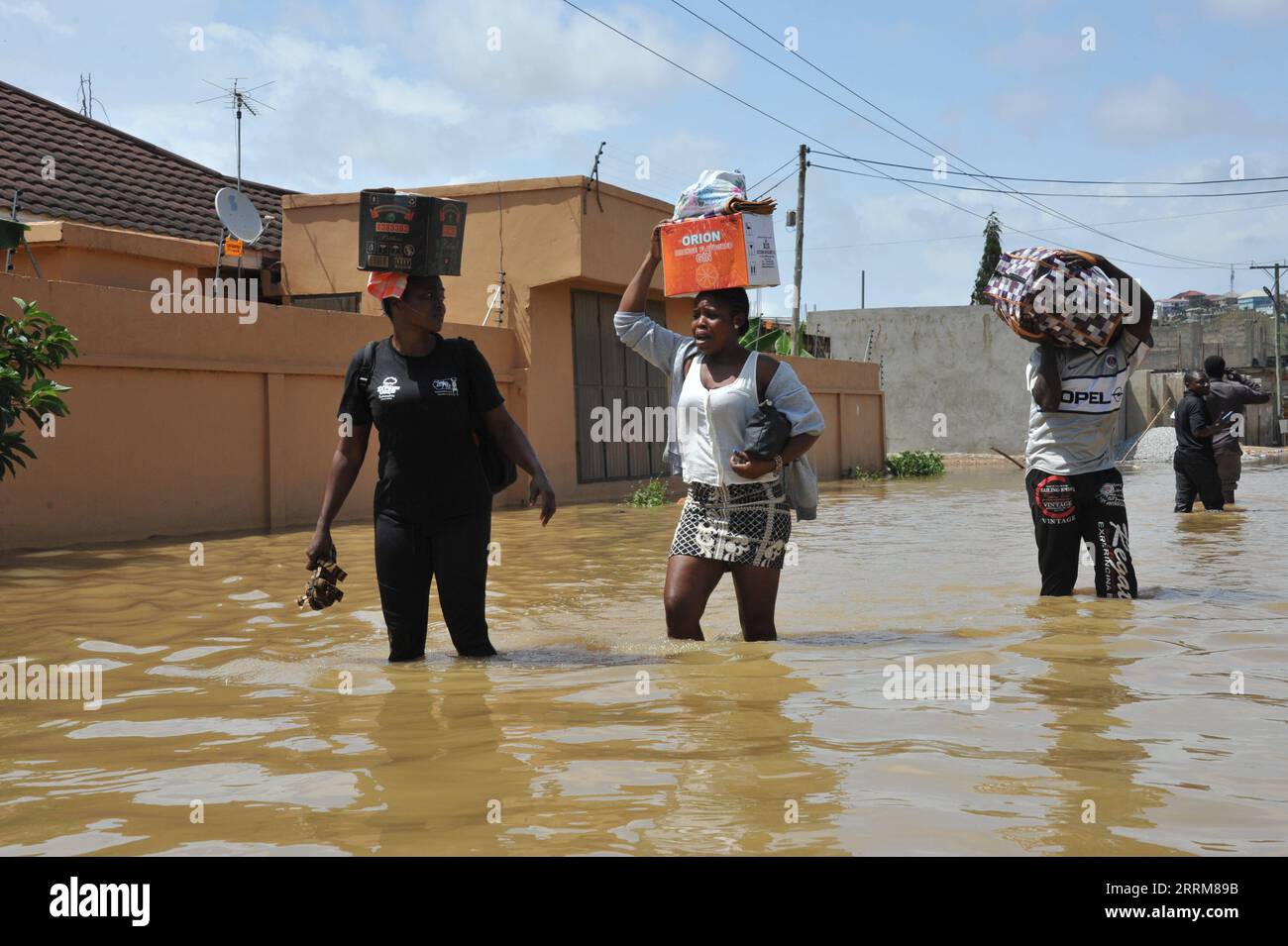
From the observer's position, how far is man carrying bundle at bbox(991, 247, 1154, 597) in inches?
272

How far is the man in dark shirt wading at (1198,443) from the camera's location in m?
14.1

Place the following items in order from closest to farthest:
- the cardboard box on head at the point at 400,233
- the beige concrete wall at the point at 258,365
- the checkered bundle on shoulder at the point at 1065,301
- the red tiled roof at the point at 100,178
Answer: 1. the cardboard box on head at the point at 400,233
2. the checkered bundle on shoulder at the point at 1065,301
3. the beige concrete wall at the point at 258,365
4. the red tiled roof at the point at 100,178

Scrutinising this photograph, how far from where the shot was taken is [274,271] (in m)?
19.2

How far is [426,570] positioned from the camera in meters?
5.61

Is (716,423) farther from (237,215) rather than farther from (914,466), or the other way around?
(914,466)

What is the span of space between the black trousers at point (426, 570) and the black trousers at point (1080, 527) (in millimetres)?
3201

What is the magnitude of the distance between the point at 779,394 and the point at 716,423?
0.30m

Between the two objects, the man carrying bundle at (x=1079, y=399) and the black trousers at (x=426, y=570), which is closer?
the black trousers at (x=426, y=570)

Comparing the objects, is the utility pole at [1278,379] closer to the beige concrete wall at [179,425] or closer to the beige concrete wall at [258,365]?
the beige concrete wall at [258,365]

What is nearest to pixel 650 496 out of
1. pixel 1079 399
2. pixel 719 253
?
pixel 1079 399

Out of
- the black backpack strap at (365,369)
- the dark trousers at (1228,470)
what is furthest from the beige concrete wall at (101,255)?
the dark trousers at (1228,470)
